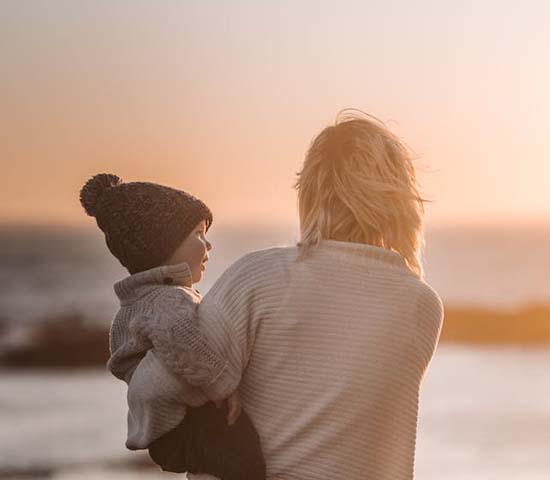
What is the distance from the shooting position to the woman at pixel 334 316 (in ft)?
8.38

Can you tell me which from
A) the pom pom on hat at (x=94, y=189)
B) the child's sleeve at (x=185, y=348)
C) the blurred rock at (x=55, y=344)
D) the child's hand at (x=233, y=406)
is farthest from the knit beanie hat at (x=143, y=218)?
the blurred rock at (x=55, y=344)

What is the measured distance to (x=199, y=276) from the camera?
2.80m

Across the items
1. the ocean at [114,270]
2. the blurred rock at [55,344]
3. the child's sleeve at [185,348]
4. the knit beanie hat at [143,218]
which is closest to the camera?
the child's sleeve at [185,348]

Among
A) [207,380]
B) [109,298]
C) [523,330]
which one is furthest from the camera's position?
[109,298]

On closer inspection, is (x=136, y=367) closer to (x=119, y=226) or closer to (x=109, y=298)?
(x=119, y=226)

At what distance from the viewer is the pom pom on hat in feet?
9.27

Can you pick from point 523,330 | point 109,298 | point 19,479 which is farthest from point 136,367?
point 109,298

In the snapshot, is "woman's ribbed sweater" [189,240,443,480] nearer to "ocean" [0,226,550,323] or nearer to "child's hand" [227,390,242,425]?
"child's hand" [227,390,242,425]

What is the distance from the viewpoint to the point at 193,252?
279 centimetres

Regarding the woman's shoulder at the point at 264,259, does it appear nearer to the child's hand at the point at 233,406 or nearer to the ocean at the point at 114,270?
the child's hand at the point at 233,406

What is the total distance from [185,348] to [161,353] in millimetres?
67

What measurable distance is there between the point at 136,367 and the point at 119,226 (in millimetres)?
340

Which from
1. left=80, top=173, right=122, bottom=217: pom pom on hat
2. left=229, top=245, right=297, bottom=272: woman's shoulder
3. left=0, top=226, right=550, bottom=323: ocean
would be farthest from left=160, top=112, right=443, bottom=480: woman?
left=0, top=226, right=550, bottom=323: ocean

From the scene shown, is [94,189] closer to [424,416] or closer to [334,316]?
[334,316]
